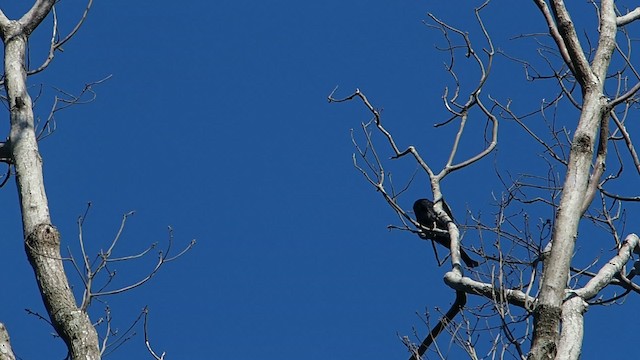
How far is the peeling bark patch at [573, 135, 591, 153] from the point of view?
4.63 meters

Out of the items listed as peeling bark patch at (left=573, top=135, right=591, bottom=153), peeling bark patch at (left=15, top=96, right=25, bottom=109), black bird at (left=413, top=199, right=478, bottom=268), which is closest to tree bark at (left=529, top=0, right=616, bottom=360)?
peeling bark patch at (left=573, top=135, right=591, bottom=153)

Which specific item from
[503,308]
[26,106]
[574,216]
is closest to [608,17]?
[574,216]

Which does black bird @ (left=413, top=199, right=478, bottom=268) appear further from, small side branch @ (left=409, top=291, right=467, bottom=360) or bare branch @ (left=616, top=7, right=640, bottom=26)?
bare branch @ (left=616, top=7, right=640, bottom=26)

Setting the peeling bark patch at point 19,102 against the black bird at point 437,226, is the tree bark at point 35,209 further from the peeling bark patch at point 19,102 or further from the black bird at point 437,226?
the black bird at point 437,226

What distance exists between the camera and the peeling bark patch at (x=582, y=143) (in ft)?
15.2

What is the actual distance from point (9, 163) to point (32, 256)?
91 centimetres

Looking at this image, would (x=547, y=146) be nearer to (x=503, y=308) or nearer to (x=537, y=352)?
(x=503, y=308)

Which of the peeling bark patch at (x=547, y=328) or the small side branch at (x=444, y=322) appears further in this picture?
the small side branch at (x=444, y=322)

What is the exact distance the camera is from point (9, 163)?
5.18 metres

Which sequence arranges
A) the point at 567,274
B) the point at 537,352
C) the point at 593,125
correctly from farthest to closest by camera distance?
1. the point at 593,125
2. the point at 567,274
3. the point at 537,352

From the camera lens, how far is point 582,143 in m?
4.65

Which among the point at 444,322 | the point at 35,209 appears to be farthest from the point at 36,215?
the point at 444,322

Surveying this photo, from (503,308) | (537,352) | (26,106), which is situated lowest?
(537,352)

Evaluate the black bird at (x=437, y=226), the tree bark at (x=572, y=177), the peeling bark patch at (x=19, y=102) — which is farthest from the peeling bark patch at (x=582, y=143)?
the peeling bark patch at (x=19, y=102)
